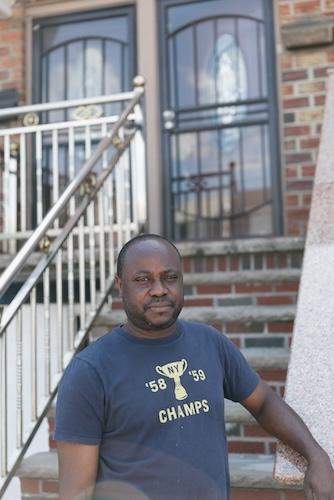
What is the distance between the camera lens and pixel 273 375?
2637mm

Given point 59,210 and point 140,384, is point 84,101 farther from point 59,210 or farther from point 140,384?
point 140,384

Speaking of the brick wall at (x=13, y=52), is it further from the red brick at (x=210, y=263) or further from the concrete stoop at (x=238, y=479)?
the concrete stoop at (x=238, y=479)

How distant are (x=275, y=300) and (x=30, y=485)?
152cm

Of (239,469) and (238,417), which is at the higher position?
(238,417)

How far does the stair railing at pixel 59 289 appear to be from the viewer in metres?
2.39

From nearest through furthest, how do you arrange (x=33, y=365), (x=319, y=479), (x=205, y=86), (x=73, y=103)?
(x=319, y=479) < (x=33, y=365) < (x=73, y=103) < (x=205, y=86)

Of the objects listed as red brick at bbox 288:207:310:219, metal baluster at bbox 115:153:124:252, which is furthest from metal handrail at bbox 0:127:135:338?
red brick at bbox 288:207:310:219

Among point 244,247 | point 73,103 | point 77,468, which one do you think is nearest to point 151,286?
point 77,468

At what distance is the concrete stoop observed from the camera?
2137 millimetres

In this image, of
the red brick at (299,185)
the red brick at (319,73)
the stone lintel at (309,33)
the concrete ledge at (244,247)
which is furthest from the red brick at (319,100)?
the concrete ledge at (244,247)

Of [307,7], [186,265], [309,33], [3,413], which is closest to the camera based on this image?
[3,413]

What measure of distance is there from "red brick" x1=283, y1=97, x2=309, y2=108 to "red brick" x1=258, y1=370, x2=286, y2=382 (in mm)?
2210

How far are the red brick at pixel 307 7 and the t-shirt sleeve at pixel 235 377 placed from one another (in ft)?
11.1

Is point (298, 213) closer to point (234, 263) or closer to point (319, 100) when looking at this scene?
point (319, 100)
